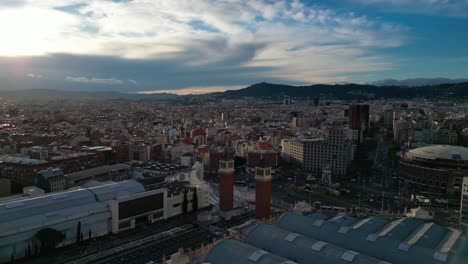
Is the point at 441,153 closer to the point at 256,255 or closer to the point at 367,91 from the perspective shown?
the point at 256,255

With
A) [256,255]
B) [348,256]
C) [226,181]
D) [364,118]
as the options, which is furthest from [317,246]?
[364,118]

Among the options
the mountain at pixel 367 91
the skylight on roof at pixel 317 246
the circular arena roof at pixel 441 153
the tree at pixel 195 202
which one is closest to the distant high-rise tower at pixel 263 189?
the tree at pixel 195 202

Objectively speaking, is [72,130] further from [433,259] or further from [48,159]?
[433,259]

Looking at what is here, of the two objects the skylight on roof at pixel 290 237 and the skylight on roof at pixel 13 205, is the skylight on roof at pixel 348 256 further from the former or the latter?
the skylight on roof at pixel 13 205

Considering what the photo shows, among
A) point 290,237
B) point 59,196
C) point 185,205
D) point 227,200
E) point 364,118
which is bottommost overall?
point 185,205

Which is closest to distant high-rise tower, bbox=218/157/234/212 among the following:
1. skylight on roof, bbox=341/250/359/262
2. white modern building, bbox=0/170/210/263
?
white modern building, bbox=0/170/210/263
